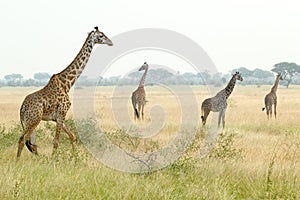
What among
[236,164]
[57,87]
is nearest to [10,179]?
[57,87]

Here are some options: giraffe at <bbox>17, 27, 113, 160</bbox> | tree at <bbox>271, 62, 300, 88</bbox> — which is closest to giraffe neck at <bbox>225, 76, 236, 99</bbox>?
giraffe at <bbox>17, 27, 113, 160</bbox>

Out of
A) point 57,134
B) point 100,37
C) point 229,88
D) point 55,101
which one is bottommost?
point 57,134

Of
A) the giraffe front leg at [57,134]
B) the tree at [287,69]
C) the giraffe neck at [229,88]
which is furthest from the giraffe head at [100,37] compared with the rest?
the tree at [287,69]

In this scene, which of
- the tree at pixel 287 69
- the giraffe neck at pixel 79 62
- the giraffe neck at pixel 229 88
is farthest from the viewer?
the tree at pixel 287 69

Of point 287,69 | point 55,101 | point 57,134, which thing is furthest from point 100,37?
point 287,69

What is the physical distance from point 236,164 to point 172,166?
44.1 inches

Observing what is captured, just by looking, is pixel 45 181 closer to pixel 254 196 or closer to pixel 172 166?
pixel 172 166

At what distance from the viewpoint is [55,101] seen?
8234 mm

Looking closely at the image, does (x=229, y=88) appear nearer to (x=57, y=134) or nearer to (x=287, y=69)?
(x=57, y=134)

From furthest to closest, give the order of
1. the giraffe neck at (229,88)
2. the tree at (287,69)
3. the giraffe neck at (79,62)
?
the tree at (287,69) < the giraffe neck at (229,88) < the giraffe neck at (79,62)

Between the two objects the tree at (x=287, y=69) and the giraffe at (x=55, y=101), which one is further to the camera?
the tree at (x=287, y=69)

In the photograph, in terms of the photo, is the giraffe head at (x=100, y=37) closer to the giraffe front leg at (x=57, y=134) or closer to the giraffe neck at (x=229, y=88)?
the giraffe front leg at (x=57, y=134)

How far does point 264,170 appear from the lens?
7016 mm

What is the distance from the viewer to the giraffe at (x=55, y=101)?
782cm
